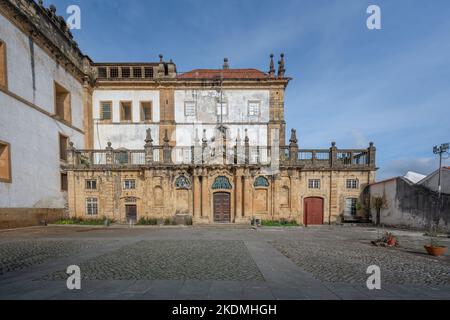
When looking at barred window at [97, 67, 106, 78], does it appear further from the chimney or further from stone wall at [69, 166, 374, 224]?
the chimney

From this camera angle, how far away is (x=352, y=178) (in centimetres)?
1836

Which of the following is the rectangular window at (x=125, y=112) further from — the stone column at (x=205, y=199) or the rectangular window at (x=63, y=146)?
the stone column at (x=205, y=199)

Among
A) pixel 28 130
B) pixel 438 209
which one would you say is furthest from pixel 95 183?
pixel 438 209

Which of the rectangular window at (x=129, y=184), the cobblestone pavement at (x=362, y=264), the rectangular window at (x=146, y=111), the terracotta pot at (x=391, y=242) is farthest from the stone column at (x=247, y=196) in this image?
the rectangular window at (x=146, y=111)

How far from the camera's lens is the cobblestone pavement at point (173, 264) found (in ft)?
16.9

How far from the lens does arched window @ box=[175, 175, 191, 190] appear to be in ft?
59.2

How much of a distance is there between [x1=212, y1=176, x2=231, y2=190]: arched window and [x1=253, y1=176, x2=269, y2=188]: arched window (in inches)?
94.9

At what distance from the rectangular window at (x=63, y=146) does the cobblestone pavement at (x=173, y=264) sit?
16.2 meters

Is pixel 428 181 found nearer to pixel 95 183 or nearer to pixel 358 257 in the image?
pixel 358 257

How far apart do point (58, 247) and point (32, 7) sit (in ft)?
65.9

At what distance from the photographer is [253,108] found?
75.9ft

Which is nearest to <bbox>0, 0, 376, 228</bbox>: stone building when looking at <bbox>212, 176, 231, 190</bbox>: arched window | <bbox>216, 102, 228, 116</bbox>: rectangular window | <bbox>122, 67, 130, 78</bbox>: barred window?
<bbox>212, 176, 231, 190</bbox>: arched window

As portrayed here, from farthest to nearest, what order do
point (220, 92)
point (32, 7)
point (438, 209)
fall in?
Answer: point (220, 92)
point (32, 7)
point (438, 209)

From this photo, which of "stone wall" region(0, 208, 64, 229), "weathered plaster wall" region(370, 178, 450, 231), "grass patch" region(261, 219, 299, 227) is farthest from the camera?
"grass patch" region(261, 219, 299, 227)
